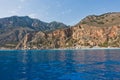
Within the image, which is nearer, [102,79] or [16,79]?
[102,79]

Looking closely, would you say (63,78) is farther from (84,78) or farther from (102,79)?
(102,79)

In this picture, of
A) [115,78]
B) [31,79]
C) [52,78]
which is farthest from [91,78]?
[31,79]

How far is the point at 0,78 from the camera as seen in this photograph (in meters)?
50.7

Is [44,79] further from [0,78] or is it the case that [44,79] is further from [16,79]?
[0,78]

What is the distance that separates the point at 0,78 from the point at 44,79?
10.6 m

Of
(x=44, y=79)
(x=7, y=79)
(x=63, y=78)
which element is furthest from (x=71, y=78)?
(x=7, y=79)

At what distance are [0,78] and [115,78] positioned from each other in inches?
1007

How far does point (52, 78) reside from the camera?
162ft

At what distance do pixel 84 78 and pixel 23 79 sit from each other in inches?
528

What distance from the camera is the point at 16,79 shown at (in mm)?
49281

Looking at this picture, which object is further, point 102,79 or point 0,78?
point 0,78

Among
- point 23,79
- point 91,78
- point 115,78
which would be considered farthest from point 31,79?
point 115,78

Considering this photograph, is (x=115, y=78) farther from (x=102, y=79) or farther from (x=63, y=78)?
(x=63, y=78)

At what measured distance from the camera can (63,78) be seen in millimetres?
48938
